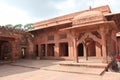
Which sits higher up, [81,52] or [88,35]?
[88,35]

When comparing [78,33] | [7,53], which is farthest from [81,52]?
[7,53]

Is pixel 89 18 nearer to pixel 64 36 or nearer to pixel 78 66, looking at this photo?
pixel 78 66

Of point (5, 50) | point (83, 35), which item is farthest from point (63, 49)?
point (5, 50)

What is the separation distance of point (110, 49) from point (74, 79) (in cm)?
804

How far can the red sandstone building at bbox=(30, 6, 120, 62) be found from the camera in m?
9.34

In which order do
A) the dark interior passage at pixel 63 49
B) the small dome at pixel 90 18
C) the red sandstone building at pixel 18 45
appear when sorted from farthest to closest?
1. the red sandstone building at pixel 18 45
2. the dark interior passage at pixel 63 49
3. the small dome at pixel 90 18

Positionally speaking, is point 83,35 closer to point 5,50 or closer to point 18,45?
point 18,45

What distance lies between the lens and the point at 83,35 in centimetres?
1011

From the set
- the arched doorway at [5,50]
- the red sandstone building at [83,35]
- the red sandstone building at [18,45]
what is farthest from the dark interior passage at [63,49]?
the arched doorway at [5,50]

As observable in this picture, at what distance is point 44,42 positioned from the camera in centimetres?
1903

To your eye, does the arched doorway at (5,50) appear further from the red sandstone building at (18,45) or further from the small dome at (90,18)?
the small dome at (90,18)

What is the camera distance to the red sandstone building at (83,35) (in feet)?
30.6

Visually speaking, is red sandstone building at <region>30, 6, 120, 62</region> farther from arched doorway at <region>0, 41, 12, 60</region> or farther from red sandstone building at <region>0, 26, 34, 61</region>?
arched doorway at <region>0, 41, 12, 60</region>

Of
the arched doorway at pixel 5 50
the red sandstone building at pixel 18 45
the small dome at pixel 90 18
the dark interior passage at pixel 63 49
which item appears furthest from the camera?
the arched doorway at pixel 5 50
